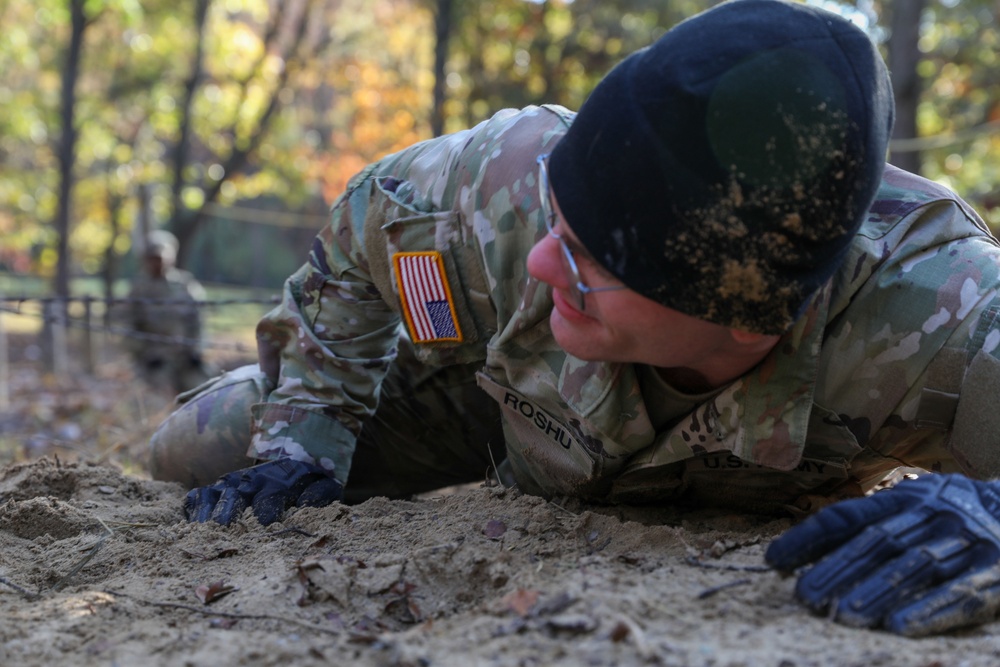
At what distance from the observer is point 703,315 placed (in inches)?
63.2

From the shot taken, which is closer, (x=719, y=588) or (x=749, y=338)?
(x=719, y=588)

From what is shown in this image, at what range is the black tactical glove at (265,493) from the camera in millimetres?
2244

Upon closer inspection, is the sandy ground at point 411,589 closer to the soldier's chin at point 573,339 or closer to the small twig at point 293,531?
the small twig at point 293,531

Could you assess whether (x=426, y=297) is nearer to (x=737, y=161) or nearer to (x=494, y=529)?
(x=494, y=529)

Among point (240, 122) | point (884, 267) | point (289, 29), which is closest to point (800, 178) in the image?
point (884, 267)

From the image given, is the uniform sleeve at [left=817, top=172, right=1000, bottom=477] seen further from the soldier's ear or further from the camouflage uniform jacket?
the soldier's ear

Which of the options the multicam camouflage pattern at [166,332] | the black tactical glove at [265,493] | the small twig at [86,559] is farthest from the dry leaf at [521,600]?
the multicam camouflage pattern at [166,332]

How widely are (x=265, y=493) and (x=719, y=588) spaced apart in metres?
1.20

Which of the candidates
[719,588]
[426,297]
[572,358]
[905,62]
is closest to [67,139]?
[905,62]

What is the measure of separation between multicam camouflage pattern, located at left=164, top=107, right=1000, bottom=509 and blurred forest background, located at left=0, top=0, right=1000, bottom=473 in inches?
236

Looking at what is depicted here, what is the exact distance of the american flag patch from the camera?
7.68 ft

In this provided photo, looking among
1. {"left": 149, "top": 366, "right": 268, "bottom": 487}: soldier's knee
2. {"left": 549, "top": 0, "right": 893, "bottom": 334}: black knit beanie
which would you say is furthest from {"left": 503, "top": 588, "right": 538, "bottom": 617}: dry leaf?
{"left": 149, "top": 366, "right": 268, "bottom": 487}: soldier's knee

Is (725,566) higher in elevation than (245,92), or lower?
lower

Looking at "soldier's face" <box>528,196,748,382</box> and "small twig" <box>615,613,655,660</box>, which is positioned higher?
"soldier's face" <box>528,196,748,382</box>
